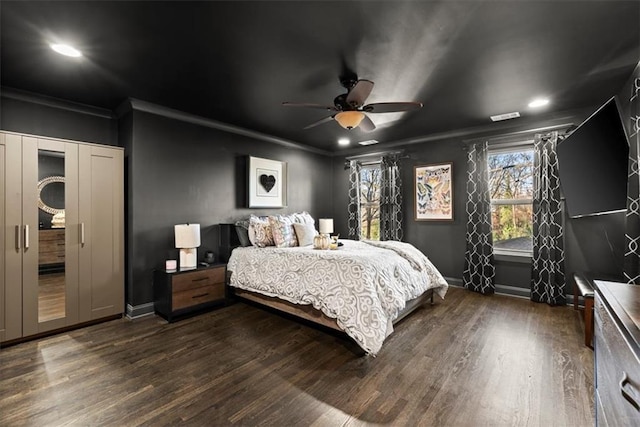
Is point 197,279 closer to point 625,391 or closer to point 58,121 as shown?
point 58,121

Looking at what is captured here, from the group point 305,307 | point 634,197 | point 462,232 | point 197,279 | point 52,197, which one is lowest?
point 305,307

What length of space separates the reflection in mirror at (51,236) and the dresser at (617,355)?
4.20m

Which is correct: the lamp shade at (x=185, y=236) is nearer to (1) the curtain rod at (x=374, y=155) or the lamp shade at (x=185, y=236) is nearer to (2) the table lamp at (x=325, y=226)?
(2) the table lamp at (x=325, y=226)

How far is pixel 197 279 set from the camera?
138 inches

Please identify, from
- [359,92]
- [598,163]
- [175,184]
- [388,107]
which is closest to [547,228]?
[598,163]

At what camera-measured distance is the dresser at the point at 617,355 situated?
836 millimetres

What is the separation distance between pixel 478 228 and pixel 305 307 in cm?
301

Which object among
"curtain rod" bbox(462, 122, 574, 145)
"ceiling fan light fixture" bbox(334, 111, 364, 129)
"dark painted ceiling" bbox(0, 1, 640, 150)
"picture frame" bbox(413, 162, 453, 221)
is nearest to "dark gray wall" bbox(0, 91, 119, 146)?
"dark painted ceiling" bbox(0, 1, 640, 150)

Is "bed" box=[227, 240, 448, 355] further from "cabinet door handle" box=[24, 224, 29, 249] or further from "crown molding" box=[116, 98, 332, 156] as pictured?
"cabinet door handle" box=[24, 224, 29, 249]

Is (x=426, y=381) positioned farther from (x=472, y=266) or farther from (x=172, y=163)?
(x=172, y=163)

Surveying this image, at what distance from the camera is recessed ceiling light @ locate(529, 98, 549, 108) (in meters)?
3.39

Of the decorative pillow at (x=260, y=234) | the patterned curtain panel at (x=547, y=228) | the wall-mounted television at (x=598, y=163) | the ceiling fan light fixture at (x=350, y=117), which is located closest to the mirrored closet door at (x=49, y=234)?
the decorative pillow at (x=260, y=234)

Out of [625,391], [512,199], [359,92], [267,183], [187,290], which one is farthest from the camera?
[267,183]

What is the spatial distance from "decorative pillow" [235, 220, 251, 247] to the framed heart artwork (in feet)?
1.81
